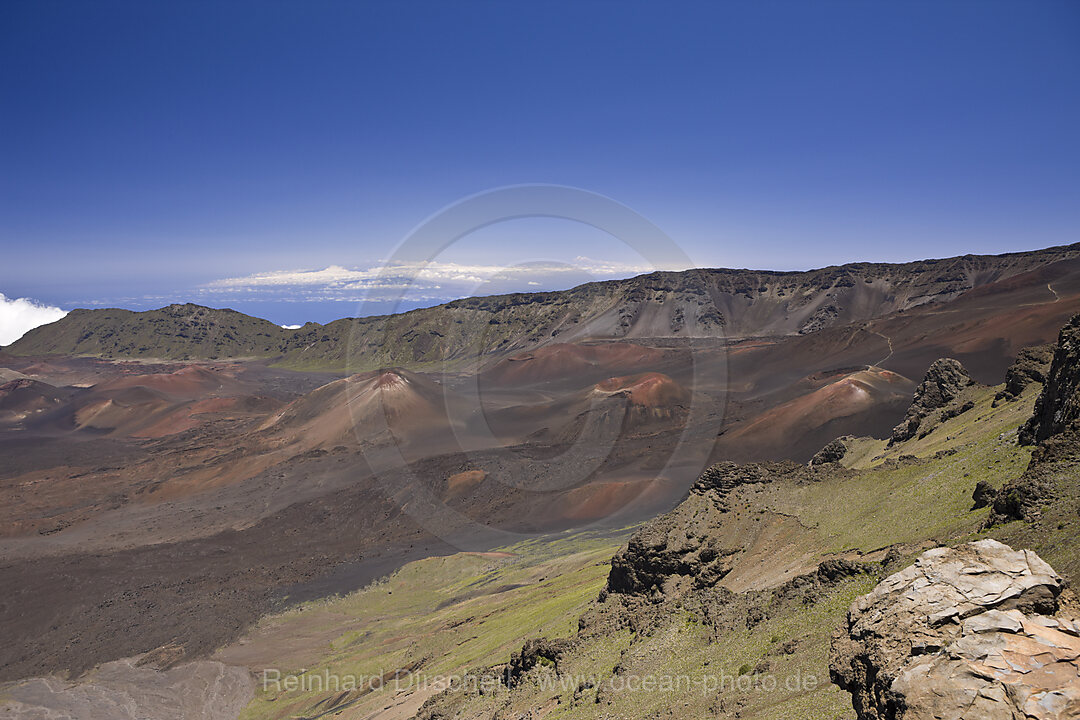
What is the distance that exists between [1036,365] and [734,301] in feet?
557

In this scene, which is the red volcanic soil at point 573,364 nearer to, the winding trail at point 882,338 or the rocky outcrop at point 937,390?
the winding trail at point 882,338

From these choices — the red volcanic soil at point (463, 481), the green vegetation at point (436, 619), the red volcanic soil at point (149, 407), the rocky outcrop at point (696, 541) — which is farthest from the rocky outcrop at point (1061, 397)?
the red volcanic soil at point (149, 407)

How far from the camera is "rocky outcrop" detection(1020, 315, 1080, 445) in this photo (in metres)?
15.2

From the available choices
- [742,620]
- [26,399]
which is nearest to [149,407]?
[26,399]

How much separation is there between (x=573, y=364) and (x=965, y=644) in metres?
127

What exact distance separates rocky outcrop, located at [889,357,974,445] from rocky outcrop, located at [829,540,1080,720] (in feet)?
84.0

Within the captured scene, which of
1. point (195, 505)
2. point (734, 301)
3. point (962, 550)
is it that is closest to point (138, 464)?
point (195, 505)

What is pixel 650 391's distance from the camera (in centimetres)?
9088

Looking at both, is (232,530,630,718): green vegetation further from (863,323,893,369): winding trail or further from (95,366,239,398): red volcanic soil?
(95,366,239,398): red volcanic soil

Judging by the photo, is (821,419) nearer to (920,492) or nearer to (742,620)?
(920,492)

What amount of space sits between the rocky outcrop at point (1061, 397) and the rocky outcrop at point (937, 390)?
15.6 m

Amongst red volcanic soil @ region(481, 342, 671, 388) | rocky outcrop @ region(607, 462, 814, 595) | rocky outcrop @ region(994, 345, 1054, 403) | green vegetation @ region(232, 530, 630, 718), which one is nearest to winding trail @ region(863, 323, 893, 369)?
red volcanic soil @ region(481, 342, 671, 388)

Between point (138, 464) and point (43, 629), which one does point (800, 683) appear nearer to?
point (43, 629)

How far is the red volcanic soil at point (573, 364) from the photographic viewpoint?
5143 inches
